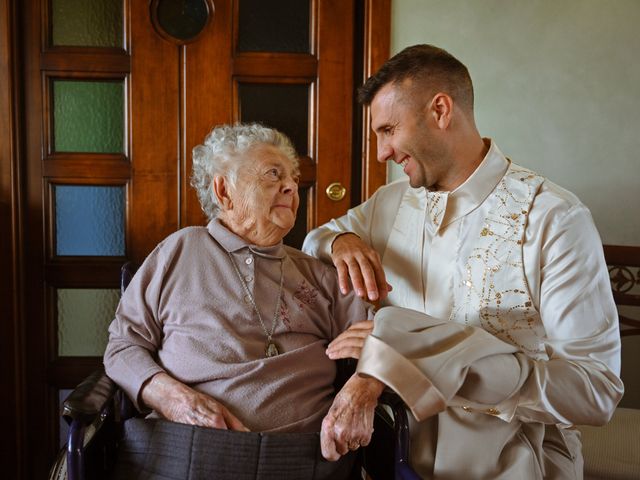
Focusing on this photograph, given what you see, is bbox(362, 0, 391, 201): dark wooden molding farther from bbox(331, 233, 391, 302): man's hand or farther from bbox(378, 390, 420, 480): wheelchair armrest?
bbox(378, 390, 420, 480): wheelchair armrest

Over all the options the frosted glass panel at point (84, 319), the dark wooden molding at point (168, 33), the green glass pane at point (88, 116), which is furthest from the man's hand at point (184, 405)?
the dark wooden molding at point (168, 33)

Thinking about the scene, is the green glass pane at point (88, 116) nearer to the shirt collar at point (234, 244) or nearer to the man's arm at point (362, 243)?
the shirt collar at point (234, 244)

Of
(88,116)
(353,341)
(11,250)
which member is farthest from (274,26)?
(353,341)

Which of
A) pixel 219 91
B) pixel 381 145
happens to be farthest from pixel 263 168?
pixel 219 91

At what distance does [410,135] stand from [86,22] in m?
1.47

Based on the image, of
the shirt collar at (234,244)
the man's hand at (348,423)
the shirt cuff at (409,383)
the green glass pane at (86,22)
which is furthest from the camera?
the green glass pane at (86,22)

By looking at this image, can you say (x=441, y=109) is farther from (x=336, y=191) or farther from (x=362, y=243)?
(x=336, y=191)

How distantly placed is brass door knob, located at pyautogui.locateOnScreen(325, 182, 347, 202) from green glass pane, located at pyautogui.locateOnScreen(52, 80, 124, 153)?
839mm

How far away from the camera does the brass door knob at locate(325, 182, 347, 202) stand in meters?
2.41

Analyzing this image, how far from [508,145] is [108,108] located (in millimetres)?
1587

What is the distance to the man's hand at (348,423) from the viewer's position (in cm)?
131

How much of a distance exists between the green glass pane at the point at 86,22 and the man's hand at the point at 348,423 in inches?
68.2

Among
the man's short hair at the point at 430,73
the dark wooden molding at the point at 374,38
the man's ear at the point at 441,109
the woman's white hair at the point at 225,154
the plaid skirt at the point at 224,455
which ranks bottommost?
the plaid skirt at the point at 224,455

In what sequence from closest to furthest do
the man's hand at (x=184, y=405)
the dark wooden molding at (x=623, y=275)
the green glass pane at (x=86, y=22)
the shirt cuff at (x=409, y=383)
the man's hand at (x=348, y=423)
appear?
the shirt cuff at (x=409, y=383) < the man's hand at (x=348, y=423) < the man's hand at (x=184, y=405) < the dark wooden molding at (x=623, y=275) < the green glass pane at (x=86, y=22)
